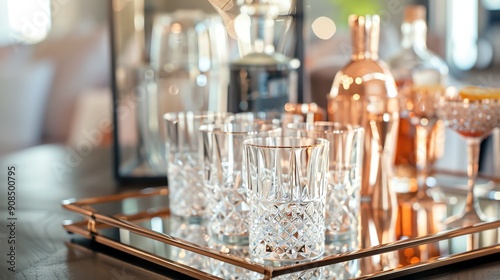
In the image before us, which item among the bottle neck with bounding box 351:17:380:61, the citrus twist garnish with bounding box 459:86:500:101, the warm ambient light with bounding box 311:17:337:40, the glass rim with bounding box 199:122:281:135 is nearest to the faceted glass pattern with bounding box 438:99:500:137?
the citrus twist garnish with bounding box 459:86:500:101

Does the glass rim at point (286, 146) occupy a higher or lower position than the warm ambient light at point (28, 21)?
lower

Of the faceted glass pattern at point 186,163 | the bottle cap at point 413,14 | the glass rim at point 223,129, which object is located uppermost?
the bottle cap at point 413,14

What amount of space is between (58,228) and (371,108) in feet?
1.30

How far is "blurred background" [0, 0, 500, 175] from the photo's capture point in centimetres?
191

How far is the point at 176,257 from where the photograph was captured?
32.6 inches

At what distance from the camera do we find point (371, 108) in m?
Result: 1.02

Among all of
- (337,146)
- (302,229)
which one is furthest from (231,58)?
(302,229)

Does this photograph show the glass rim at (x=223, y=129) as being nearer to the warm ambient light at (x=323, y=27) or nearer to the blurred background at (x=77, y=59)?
the blurred background at (x=77, y=59)

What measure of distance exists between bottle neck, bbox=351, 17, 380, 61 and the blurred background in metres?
0.61

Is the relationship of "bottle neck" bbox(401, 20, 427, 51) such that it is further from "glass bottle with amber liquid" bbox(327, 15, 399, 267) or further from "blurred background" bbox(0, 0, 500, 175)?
"blurred background" bbox(0, 0, 500, 175)

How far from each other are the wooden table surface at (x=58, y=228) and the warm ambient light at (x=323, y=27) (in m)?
0.64

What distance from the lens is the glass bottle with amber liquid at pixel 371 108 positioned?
103 centimetres

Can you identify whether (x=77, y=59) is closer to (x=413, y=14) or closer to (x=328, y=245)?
(x=413, y=14)

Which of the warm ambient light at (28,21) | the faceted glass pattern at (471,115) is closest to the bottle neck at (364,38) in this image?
the faceted glass pattern at (471,115)
